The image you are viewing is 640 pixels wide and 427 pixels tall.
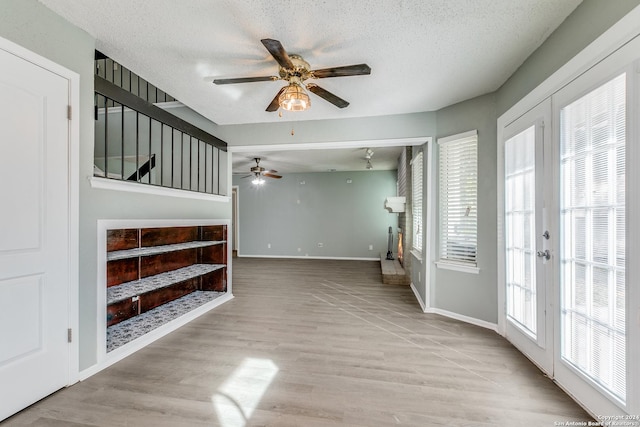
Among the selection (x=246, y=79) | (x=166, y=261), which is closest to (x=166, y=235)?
(x=166, y=261)

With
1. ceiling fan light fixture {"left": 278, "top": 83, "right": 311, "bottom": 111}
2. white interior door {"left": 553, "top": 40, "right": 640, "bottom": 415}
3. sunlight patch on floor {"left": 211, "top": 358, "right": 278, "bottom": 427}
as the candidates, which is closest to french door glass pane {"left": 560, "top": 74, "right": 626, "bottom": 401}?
Answer: white interior door {"left": 553, "top": 40, "right": 640, "bottom": 415}

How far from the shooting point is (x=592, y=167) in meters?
1.73

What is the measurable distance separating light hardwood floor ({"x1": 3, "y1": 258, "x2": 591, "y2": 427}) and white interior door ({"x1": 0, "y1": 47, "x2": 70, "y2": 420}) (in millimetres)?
227

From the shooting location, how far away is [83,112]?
6.88ft

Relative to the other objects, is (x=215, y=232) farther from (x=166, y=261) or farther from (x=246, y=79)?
(x=246, y=79)

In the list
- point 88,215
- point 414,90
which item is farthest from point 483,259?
point 88,215

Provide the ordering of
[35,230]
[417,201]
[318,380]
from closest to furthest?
[35,230] < [318,380] < [417,201]

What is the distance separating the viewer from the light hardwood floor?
1.71m

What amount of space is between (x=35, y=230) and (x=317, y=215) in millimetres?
6836

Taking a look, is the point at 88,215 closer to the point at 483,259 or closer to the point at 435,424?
the point at 435,424

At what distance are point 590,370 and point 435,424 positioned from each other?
105 cm

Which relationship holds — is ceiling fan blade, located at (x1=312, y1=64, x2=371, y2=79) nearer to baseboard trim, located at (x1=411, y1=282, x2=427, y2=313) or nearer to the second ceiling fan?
the second ceiling fan

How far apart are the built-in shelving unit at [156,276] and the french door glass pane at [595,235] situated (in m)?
3.46

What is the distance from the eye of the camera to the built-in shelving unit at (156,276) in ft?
9.08
